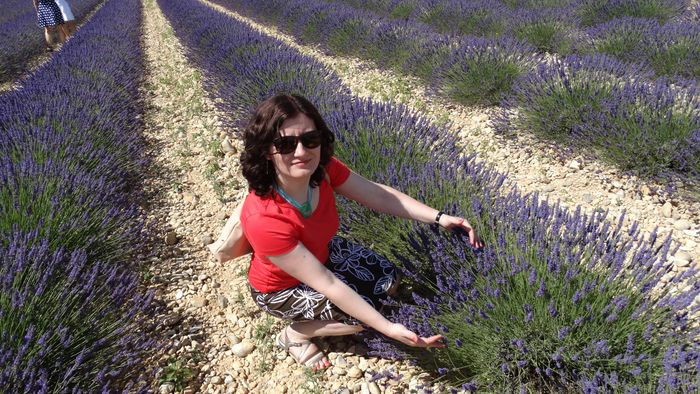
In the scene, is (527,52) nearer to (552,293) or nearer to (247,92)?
(247,92)

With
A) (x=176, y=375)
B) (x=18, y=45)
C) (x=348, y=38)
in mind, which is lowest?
(x=18, y=45)

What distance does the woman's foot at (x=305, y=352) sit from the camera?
1918 millimetres

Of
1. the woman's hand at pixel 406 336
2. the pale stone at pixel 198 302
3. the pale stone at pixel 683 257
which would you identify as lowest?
the pale stone at pixel 198 302

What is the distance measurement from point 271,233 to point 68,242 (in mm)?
1330

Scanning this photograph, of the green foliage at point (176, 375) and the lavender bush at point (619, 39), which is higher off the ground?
the lavender bush at point (619, 39)

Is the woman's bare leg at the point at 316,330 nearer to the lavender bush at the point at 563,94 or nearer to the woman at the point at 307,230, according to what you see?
the woman at the point at 307,230

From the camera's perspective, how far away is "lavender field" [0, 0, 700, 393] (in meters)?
1.40

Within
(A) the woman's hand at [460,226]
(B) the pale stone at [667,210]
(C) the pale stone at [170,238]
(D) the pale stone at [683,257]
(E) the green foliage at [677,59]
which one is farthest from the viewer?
(E) the green foliage at [677,59]

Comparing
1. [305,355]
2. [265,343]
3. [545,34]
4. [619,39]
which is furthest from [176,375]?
[545,34]

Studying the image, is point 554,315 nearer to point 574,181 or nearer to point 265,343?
point 265,343

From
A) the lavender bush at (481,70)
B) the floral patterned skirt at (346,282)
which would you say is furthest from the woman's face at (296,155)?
the lavender bush at (481,70)

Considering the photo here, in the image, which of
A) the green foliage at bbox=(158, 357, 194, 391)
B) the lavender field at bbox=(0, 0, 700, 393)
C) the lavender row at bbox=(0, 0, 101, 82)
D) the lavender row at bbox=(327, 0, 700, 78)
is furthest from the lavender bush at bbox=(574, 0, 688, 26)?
the lavender row at bbox=(0, 0, 101, 82)

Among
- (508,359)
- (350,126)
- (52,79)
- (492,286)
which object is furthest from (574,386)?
(52,79)

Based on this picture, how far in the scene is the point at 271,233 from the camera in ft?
4.74
